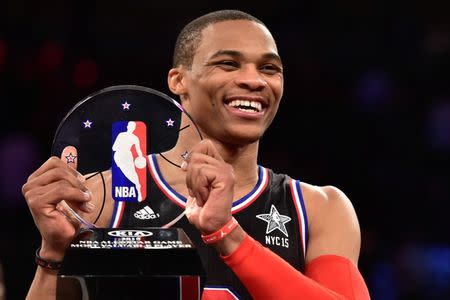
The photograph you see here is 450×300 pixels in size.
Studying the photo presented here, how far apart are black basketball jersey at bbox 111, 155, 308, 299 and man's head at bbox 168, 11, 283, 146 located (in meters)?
0.20

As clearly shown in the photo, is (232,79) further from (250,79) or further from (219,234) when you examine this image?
(219,234)

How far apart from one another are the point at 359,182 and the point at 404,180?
0.90 feet

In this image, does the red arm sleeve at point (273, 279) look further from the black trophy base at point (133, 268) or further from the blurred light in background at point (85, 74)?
the blurred light in background at point (85, 74)

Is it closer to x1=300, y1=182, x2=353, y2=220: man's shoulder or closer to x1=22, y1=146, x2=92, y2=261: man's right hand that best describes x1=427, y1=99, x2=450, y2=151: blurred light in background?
x1=300, y1=182, x2=353, y2=220: man's shoulder

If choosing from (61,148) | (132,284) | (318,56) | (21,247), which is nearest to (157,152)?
(61,148)

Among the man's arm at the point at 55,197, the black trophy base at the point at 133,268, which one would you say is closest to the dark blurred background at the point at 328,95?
the man's arm at the point at 55,197

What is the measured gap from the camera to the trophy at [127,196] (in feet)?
5.65

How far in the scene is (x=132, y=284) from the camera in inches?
68.3

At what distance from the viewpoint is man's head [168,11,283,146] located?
2361mm

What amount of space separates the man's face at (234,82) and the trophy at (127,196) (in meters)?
0.33

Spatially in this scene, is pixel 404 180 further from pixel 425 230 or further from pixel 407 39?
pixel 407 39

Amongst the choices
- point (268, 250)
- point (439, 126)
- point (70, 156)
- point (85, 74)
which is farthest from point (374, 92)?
point (70, 156)

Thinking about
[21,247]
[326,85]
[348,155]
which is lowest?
[21,247]

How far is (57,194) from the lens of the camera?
6.24 ft
